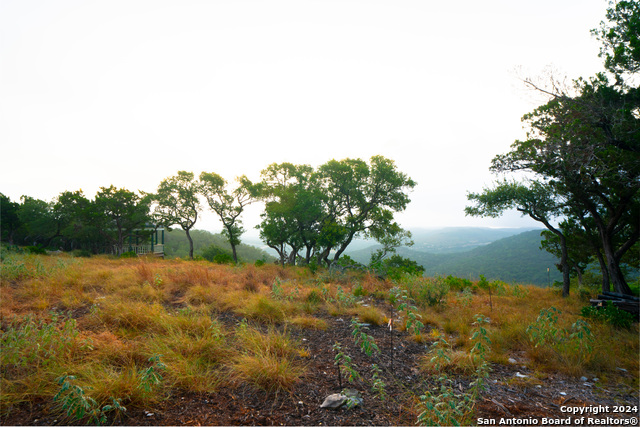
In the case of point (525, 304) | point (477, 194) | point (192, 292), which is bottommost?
point (525, 304)

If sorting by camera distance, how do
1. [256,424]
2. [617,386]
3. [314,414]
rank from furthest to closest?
[617,386] → [314,414] → [256,424]

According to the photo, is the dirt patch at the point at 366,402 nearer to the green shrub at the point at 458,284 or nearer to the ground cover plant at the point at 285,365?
the ground cover plant at the point at 285,365

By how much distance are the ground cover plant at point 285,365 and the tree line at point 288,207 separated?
11.2m

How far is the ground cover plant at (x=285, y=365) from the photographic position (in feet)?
7.67

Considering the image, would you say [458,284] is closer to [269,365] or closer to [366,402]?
[366,402]

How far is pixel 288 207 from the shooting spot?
1706 cm

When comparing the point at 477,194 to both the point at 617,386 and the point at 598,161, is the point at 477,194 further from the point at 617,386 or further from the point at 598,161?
the point at 617,386

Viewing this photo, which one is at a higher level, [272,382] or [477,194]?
[477,194]

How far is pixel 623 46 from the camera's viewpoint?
19.6 feet

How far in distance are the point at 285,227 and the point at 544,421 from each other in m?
15.9

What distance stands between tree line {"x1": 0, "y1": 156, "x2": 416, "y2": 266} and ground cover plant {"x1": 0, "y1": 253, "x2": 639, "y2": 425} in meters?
11.2

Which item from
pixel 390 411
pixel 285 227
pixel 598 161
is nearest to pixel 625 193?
pixel 598 161

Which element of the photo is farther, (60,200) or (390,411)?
(60,200)

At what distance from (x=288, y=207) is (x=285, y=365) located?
47.2 ft
